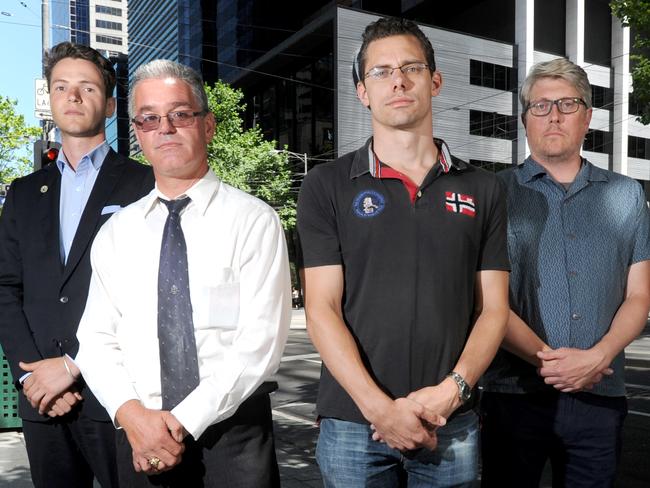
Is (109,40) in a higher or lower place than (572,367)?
higher

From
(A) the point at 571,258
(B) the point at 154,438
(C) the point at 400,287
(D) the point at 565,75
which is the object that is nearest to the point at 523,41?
(D) the point at 565,75

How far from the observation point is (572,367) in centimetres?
271

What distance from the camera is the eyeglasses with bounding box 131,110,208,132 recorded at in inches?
97.6

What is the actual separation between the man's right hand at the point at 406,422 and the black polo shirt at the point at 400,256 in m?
0.12

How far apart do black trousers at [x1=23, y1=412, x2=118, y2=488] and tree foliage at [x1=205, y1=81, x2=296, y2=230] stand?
101ft

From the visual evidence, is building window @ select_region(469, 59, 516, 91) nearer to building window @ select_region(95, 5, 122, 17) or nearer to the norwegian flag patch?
the norwegian flag patch

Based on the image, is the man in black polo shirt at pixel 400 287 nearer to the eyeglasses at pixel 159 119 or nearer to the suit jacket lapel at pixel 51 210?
the eyeglasses at pixel 159 119

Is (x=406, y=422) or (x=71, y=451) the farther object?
(x=71, y=451)

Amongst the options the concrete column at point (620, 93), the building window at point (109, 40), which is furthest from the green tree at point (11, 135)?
the building window at point (109, 40)

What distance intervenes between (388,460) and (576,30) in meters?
46.7

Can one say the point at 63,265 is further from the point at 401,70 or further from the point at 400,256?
the point at 401,70

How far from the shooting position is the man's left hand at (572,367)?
2703mm

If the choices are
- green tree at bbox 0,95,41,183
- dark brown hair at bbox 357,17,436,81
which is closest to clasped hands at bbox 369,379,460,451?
dark brown hair at bbox 357,17,436,81

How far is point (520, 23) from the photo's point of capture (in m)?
42.3
